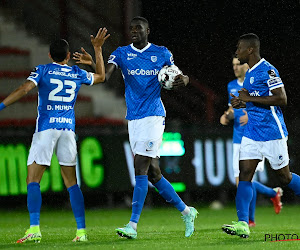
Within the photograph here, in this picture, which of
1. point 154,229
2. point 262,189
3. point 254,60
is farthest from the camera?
point 262,189

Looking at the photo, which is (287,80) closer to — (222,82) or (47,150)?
(222,82)

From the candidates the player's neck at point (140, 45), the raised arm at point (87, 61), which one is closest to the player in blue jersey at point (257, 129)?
the player's neck at point (140, 45)

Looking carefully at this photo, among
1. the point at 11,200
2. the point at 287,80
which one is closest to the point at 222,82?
the point at 287,80

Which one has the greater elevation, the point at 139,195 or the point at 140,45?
the point at 140,45

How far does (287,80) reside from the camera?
1670 centimetres

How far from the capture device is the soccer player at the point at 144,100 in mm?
7051

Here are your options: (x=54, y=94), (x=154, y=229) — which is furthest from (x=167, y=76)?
(x=154, y=229)

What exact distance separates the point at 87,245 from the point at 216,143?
→ 5838 mm

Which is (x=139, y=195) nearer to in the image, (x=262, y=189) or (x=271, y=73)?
(x=271, y=73)

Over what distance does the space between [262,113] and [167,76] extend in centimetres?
96

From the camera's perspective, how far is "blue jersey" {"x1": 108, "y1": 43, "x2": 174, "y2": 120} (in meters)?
7.14

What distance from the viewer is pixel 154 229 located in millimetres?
8234

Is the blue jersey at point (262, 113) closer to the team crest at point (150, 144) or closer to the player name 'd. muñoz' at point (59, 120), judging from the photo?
the team crest at point (150, 144)

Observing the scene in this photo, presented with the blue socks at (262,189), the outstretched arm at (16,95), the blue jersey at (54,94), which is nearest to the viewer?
the outstretched arm at (16,95)
